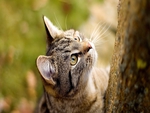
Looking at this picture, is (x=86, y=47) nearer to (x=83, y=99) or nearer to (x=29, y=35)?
(x=83, y=99)

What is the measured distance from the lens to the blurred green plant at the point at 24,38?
4.21 metres

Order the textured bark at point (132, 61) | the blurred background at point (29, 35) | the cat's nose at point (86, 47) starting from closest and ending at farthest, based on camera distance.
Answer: the textured bark at point (132, 61), the cat's nose at point (86, 47), the blurred background at point (29, 35)

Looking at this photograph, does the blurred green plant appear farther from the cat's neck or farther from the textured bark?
the textured bark

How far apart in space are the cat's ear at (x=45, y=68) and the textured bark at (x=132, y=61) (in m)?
0.53

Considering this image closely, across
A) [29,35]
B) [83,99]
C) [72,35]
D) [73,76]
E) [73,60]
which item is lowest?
[83,99]

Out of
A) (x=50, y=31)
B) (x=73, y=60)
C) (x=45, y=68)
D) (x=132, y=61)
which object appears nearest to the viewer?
(x=132, y=61)

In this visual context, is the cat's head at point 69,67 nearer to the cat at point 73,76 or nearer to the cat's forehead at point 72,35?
the cat at point 73,76

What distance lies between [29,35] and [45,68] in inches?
84.0

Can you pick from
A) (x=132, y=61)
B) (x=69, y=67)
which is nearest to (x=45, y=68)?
(x=69, y=67)

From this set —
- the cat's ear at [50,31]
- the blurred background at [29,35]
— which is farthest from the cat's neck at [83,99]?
the blurred background at [29,35]

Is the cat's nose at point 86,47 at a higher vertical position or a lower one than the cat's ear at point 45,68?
higher

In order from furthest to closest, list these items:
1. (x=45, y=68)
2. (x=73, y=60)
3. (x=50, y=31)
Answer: (x=50, y=31), (x=73, y=60), (x=45, y=68)

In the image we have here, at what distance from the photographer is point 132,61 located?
63.7 inches

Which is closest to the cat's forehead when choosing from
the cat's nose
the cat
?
the cat
